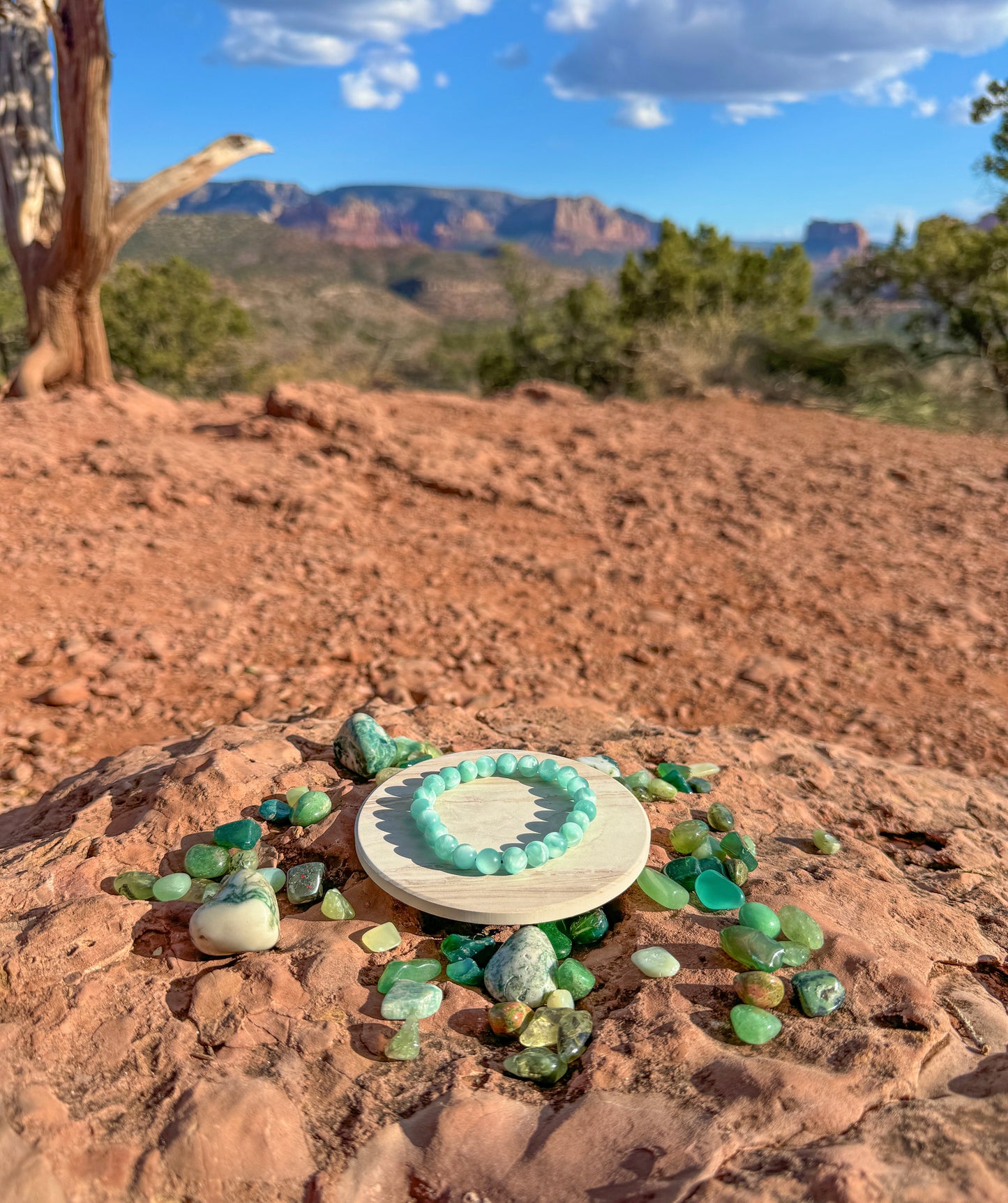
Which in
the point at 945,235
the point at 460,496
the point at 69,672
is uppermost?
the point at 945,235

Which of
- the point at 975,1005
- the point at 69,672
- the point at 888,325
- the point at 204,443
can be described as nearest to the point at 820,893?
the point at 975,1005

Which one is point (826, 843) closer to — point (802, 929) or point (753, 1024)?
point (802, 929)

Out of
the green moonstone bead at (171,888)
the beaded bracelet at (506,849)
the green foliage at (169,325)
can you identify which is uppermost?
the green foliage at (169,325)

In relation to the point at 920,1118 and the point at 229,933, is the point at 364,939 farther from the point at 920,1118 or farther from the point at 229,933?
the point at 920,1118

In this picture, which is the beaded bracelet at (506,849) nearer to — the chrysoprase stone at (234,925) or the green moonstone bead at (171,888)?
the chrysoprase stone at (234,925)

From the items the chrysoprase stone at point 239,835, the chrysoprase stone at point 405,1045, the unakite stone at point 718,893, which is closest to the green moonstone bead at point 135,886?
the chrysoprase stone at point 239,835

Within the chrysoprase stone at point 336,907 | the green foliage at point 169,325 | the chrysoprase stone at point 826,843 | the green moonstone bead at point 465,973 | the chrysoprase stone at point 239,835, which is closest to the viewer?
the green moonstone bead at point 465,973
